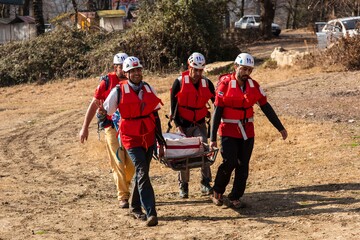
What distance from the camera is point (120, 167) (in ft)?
28.5

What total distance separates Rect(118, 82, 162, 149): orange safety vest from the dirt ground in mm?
990

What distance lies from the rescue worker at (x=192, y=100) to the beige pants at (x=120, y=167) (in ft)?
2.41

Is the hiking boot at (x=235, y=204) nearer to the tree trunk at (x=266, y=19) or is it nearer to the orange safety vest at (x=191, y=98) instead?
the orange safety vest at (x=191, y=98)

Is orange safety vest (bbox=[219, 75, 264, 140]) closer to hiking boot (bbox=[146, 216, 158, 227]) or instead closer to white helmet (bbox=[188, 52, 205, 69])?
white helmet (bbox=[188, 52, 205, 69])

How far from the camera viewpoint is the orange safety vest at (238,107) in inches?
314

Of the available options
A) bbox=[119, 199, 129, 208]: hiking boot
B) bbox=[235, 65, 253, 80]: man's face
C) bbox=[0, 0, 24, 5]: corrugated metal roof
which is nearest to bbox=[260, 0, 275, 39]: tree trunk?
bbox=[0, 0, 24, 5]: corrugated metal roof

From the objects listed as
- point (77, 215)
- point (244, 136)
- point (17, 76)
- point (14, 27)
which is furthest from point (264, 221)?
point (14, 27)

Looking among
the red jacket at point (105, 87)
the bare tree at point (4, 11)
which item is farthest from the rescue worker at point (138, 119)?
the bare tree at point (4, 11)

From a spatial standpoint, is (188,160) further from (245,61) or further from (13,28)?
(13,28)

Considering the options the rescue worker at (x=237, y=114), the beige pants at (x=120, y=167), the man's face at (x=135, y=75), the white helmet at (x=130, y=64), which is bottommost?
the beige pants at (x=120, y=167)

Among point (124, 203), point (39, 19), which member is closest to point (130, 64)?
point (124, 203)

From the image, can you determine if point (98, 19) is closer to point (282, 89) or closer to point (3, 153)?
point (282, 89)

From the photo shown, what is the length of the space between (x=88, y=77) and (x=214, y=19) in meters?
5.46

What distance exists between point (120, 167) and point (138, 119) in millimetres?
1188
